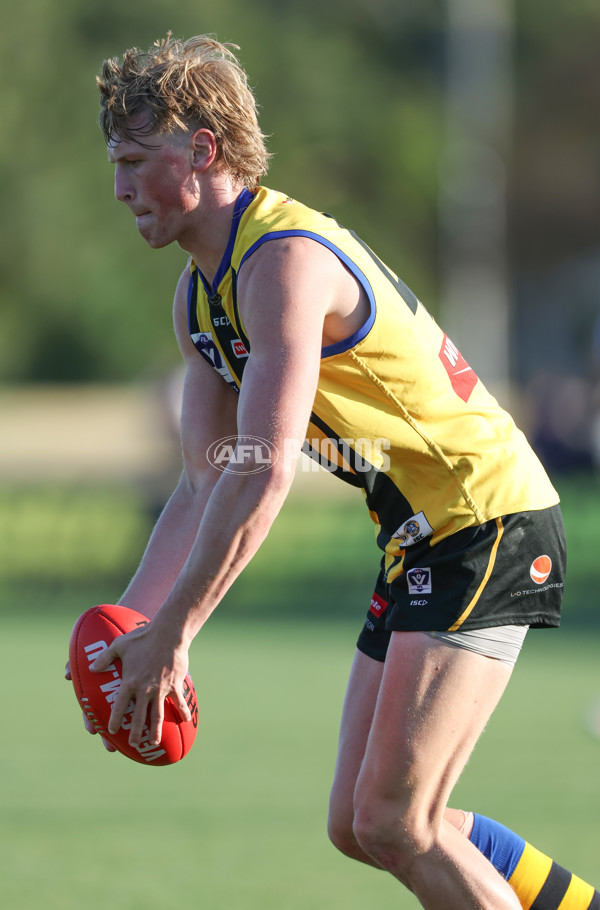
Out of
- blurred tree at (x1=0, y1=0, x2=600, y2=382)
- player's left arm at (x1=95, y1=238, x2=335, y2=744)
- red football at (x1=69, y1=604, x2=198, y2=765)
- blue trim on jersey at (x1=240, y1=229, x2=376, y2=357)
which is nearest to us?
player's left arm at (x1=95, y1=238, x2=335, y2=744)

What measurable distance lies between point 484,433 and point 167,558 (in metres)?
1.07

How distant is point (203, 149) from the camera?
3447 mm

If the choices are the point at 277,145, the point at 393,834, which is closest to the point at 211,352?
the point at 393,834

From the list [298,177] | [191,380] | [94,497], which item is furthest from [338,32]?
[191,380]

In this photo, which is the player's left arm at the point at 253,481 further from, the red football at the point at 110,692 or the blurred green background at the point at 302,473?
the blurred green background at the point at 302,473

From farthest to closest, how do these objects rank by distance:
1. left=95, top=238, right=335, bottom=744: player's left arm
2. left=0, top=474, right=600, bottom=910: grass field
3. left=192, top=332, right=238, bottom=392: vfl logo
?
left=0, top=474, right=600, bottom=910: grass field → left=192, top=332, right=238, bottom=392: vfl logo → left=95, top=238, right=335, bottom=744: player's left arm

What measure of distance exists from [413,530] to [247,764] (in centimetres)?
400

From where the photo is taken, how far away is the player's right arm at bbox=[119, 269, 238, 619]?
3918mm

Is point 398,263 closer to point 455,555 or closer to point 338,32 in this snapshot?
point 338,32

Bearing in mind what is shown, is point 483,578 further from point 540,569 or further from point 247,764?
point 247,764

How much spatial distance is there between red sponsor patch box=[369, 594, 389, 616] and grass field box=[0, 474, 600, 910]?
5.18 ft

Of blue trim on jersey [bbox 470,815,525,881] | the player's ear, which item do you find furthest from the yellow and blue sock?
the player's ear

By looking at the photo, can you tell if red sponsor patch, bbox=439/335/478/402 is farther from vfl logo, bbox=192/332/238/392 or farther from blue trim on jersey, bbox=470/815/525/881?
blue trim on jersey, bbox=470/815/525/881

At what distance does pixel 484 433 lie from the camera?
354 cm
